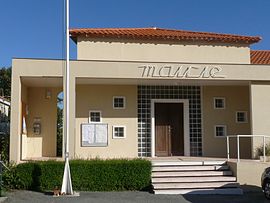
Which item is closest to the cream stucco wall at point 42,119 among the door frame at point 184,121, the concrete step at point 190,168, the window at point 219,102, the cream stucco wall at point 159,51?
the cream stucco wall at point 159,51

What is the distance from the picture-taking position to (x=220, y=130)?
58.0 ft

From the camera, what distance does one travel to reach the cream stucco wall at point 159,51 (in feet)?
57.3

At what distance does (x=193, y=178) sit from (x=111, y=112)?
512 cm

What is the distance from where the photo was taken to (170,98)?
1755 cm

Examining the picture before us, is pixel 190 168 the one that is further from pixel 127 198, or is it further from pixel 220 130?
pixel 220 130

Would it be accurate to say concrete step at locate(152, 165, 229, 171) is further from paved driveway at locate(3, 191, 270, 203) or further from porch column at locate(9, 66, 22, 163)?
porch column at locate(9, 66, 22, 163)

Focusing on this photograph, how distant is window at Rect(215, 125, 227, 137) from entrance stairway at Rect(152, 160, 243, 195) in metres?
3.31

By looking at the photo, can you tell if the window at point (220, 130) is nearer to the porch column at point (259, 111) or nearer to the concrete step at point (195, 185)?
the porch column at point (259, 111)

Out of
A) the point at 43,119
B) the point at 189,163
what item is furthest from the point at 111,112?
the point at 189,163

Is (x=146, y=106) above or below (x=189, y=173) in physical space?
above

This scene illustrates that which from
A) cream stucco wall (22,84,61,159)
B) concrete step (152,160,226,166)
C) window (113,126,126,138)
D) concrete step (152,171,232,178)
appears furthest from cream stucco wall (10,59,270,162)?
concrete step (152,171,232,178)

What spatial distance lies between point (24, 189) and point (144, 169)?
3991 mm

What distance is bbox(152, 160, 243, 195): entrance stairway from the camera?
12.8 meters

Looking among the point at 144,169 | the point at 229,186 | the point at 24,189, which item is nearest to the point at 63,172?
the point at 24,189
